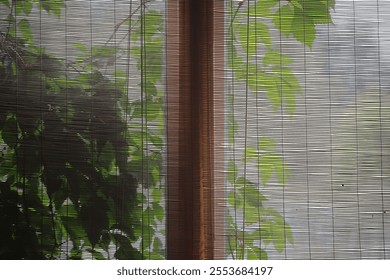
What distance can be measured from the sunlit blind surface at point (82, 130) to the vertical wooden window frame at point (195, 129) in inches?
1.4

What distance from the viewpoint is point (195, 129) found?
61.7 inches

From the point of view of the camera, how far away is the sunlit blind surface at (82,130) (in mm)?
1543

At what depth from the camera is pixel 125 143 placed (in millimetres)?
1551

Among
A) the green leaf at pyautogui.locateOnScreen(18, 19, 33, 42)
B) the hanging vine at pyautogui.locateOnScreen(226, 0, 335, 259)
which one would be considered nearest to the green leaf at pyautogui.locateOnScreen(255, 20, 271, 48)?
the hanging vine at pyautogui.locateOnScreen(226, 0, 335, 259)

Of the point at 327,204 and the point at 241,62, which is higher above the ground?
the point at 241,62

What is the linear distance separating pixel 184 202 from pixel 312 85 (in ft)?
1.68

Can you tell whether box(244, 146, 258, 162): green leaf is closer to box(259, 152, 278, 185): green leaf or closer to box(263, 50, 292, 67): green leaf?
box(259, 152, 278, 185): green leaf

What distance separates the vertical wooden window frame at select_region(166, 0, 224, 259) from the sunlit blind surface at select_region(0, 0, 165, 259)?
4cm

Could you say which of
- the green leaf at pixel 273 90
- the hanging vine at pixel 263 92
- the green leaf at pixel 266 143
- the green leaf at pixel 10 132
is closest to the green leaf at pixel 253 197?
the hanging vine at pixel 263 92

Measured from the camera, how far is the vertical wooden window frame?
5.07 feet

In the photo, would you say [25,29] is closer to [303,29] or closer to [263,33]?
[263,33]

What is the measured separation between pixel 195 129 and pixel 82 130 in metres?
0.34
